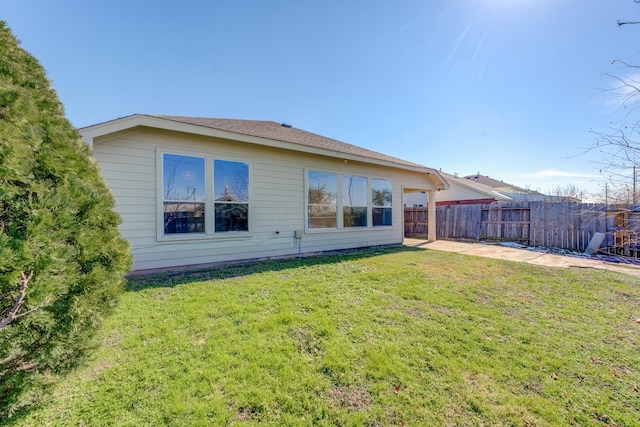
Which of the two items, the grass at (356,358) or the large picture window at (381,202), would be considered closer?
the grass at (356,358)

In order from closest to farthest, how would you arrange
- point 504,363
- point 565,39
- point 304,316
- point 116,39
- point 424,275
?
point 504,363, point 304,316, point 565,39, point 424,275, point 116,39

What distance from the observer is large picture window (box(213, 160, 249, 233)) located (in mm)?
6124

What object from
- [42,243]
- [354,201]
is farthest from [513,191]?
[42,243]

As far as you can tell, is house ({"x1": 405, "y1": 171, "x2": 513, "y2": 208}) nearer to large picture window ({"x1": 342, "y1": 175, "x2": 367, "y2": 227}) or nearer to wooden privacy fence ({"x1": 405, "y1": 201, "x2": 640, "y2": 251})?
wooden privacy fence ({"x1": 405, "y1": 201, "x2": 640, "y2": 251})

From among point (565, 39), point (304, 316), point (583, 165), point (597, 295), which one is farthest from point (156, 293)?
point (565, 39)

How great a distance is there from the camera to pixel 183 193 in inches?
225

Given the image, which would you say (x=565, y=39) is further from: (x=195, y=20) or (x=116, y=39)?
(x=116, y=39)

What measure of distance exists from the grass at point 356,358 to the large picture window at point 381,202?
4.78m

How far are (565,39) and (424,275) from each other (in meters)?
4.82

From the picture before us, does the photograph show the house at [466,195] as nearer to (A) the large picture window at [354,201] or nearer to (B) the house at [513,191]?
(B) the house at [513,191]

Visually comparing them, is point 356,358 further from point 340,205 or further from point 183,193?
point 340,205

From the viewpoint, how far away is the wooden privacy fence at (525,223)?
29.7 ft

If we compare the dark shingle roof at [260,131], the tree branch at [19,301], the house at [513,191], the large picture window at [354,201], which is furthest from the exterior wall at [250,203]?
the house at [513,191]

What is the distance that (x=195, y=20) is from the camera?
7.05 meters
